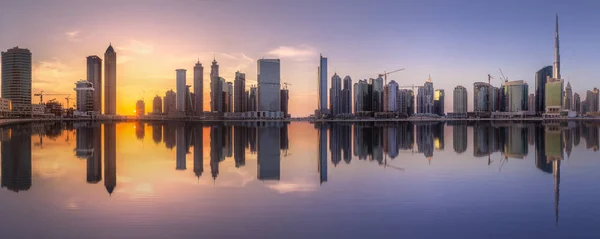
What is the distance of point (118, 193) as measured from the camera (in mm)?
24969

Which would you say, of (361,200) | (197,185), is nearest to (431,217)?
(361,200)

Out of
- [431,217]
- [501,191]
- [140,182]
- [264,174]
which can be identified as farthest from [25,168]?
[501,191]

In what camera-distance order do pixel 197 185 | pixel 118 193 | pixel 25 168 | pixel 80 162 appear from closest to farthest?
pixel 118 193 → pixel 197 185 → pixel 25 168 → pixel 80 162

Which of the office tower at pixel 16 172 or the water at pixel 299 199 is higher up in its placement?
the office tower at pixel 16 172

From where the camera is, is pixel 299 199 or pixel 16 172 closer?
pixel 299 199

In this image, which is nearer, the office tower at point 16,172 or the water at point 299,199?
the water at point 299,199

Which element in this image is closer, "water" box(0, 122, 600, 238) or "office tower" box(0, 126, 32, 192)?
"water" box(0, 122, 600, 238)

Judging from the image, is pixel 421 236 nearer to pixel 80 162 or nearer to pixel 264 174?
pixel 264 174

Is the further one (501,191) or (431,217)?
(501,191)

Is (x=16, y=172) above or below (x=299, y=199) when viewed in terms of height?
above

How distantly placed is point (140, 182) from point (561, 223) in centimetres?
2454

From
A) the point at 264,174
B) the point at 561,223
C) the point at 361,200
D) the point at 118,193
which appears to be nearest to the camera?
the point at 561,223

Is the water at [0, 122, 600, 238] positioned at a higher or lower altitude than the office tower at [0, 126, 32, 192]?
lower

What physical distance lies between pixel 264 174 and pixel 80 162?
19017mm
